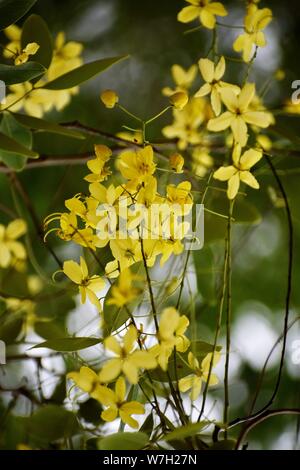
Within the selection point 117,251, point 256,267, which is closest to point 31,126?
point 117,251

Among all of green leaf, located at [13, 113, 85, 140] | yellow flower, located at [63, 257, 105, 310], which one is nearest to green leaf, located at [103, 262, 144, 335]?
yellow flower, located at [63, 257, 105, 310]

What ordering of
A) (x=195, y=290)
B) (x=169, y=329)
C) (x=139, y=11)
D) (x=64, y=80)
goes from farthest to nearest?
(x=139, y=11) < (x=195, y=290) < (x=64, y=80) < (x=169, y=329)

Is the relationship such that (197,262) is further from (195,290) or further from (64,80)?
(64,80)

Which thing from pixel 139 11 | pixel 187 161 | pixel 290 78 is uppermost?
pixel 139 11

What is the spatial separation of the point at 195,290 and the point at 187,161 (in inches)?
4.9

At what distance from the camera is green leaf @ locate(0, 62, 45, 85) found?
0.42 m

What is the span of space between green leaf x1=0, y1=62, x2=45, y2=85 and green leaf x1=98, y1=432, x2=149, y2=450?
0.22 metres

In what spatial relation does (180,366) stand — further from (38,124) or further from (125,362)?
(38,124)

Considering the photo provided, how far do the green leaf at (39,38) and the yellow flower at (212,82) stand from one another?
0.12 metres

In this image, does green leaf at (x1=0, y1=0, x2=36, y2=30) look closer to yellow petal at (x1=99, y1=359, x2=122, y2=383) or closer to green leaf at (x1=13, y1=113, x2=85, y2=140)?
green leaf at (x1=13, y1=113, x2=85, y2=140)

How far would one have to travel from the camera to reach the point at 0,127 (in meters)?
0.52

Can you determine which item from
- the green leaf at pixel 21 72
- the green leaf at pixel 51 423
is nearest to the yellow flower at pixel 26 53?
the green leaf at pixel 21 72

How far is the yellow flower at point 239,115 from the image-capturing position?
424 millimetres

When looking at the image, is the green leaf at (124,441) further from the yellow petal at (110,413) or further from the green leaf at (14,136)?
the green leaf at (14,136)
